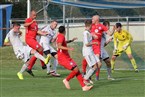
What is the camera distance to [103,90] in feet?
44.4

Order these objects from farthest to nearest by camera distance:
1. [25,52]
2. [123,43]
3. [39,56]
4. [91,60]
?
[123,43] → [25,52] → [39,56] → [91,60]

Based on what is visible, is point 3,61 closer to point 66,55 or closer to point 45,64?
point 45,64

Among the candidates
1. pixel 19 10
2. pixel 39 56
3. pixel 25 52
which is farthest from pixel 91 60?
pixel 19 10

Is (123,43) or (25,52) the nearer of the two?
(25,52)

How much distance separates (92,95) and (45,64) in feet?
19.2

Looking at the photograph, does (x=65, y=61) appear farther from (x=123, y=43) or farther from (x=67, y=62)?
(x=123, y=43)

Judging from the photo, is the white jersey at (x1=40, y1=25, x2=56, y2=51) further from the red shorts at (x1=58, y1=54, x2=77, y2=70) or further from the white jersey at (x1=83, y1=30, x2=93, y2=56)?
the red shorts at (x1=58, y1=54, x2=77, y2=70)

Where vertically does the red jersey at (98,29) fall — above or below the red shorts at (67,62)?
above

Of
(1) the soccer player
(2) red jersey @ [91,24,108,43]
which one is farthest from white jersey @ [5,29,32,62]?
(1) the soccer player

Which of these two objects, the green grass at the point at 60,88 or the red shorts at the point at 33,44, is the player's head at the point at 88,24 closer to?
the green grass at the point at 60,88

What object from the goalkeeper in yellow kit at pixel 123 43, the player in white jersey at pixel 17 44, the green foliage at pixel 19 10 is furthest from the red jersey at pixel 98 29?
the green foliage at pixel 19 10

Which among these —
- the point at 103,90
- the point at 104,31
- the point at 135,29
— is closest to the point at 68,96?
the point at 103,90

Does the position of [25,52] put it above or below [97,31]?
below

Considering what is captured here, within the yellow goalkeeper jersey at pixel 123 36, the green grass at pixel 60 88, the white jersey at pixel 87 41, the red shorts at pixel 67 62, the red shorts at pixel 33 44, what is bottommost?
the green grass at pixel 60 88
